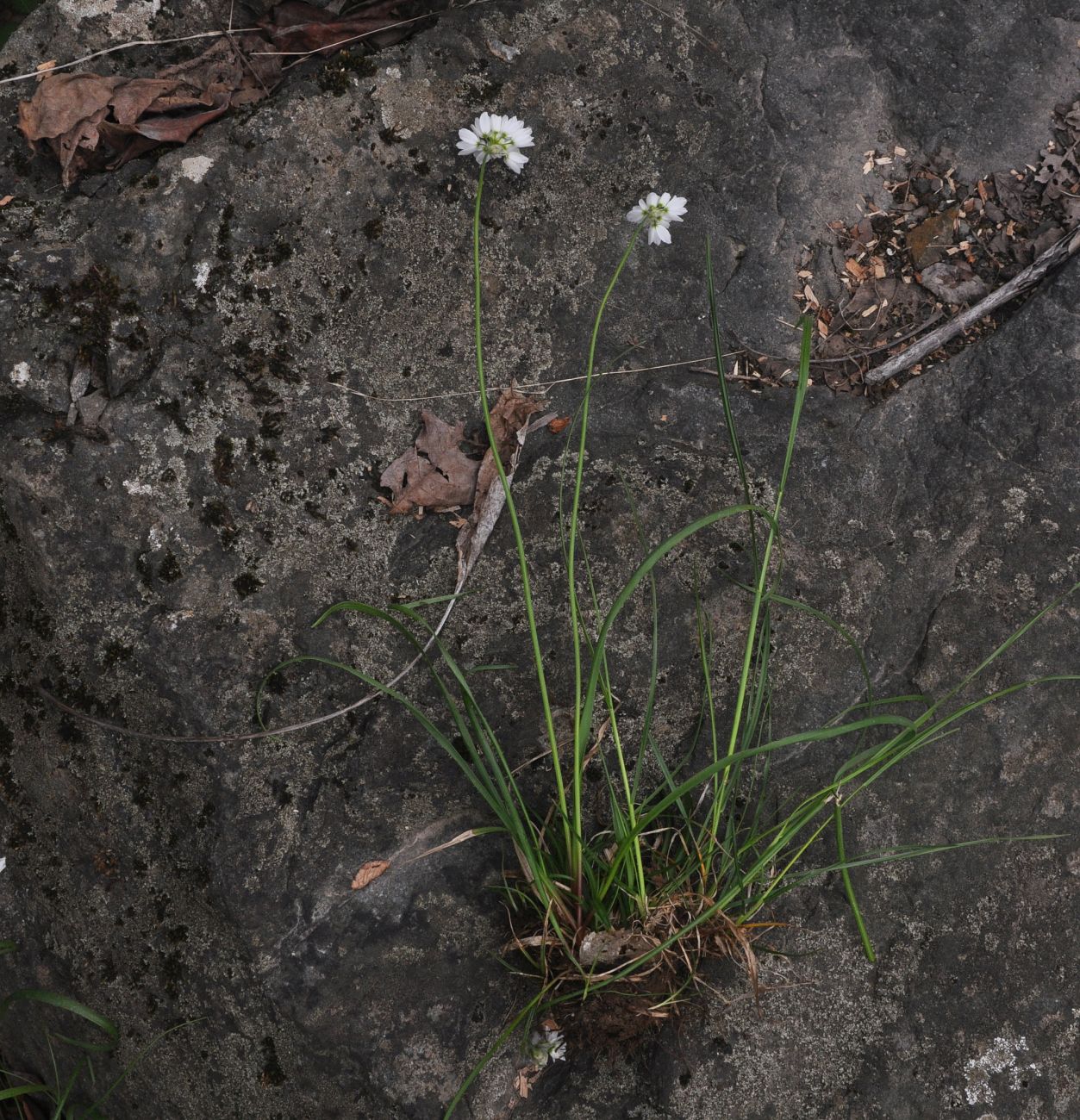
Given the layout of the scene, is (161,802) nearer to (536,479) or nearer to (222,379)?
(222,379)

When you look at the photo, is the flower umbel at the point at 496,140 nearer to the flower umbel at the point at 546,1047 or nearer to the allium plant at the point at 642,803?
the allium plant at the point at 642,803

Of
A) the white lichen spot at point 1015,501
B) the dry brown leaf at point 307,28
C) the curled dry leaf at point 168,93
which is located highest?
the dry brown leaf at point 307,28

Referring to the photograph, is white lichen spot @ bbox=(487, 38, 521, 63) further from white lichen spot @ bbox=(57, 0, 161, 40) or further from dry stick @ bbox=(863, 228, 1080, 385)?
dry stick @ bbox=(863, 228, 1080, 385)

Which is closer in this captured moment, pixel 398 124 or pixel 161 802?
pixel 161 802

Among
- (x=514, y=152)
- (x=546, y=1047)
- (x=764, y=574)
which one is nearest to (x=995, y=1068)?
(x=546, y=1047)

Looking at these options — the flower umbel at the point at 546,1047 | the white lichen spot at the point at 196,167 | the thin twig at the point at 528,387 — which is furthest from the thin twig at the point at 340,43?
the flower umbel at the point at 546,1047

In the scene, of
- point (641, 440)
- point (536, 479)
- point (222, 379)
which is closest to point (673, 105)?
point (641, 440)

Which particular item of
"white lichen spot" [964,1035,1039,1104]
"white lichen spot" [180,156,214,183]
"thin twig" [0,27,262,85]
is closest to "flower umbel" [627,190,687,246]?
"white lichen spot" [180,156,214,183]
